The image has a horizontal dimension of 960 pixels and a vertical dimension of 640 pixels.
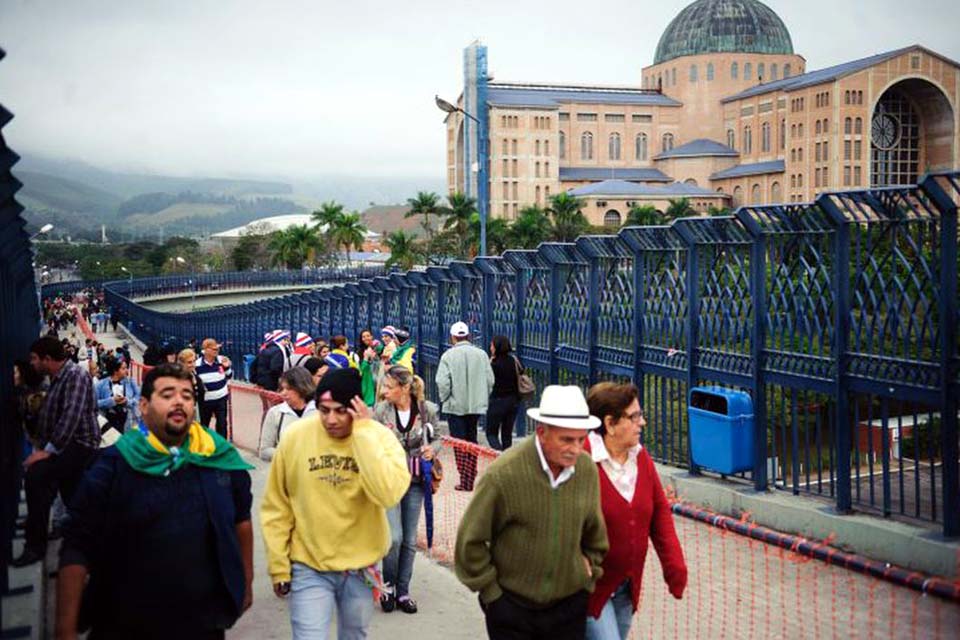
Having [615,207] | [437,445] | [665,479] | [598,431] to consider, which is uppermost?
[615,207]

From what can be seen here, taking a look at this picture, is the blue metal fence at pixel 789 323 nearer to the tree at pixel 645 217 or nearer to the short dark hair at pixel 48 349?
the short dark hair at pixel 48 349

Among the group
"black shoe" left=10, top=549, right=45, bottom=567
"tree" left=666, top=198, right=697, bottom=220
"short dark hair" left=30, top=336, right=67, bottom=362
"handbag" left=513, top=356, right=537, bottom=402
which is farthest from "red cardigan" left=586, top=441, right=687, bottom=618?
"tree" left=666, top=198, right=697, bottom=220

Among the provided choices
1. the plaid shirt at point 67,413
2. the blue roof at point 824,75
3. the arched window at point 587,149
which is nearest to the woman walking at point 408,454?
the plaid shirt at point 67,413

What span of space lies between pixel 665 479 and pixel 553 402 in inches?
262

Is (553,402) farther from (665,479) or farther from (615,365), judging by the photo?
(615,365)

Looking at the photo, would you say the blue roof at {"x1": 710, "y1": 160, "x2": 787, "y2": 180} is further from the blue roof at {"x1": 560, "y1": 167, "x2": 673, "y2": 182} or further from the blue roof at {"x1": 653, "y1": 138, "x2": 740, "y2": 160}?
the blue roof at {"x1": 560, "y1": 167, "x2": 673, "y2": 182}

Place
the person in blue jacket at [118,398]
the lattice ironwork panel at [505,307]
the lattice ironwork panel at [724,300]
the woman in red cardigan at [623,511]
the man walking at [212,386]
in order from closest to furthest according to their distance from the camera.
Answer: the woman in red cardigan at [623,511]
the lattice ironwork panel at [724,300]
the person in blue jacket at [118,398]
the man walking at [212,386]
the lattice ironwork panel at [505,307]

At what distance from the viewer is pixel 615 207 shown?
117 metres

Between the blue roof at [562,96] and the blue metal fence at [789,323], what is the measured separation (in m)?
113

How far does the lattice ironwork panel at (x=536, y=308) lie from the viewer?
14.1 metres

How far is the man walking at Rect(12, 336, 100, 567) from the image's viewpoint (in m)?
7.89

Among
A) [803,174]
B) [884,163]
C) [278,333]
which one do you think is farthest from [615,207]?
[278,333]

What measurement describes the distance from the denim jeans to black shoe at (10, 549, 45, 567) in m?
2.50

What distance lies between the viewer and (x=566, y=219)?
9756cm
